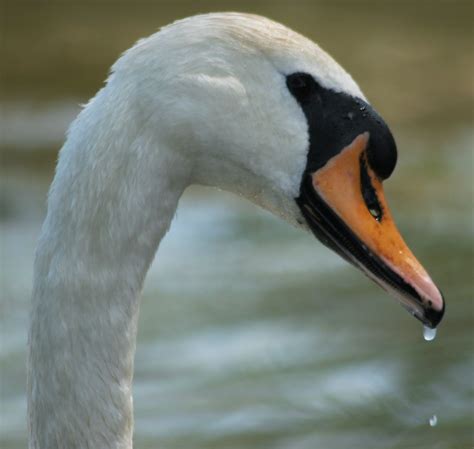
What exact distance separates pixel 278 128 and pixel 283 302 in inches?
140

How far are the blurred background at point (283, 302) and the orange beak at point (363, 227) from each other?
1.84 m

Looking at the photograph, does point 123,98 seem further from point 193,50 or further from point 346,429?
point 346,429

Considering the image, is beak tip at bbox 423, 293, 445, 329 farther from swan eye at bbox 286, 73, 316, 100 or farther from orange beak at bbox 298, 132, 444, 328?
swan eye at bbox 286, 73, 316, 100

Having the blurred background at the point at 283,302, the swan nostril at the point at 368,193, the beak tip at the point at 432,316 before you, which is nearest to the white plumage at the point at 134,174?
the swan nostril at the point at 368,193

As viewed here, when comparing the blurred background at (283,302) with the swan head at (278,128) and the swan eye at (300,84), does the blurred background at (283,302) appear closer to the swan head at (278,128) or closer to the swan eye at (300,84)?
the swan head at (278,128)

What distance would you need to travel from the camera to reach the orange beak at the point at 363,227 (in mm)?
3150

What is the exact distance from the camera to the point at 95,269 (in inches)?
124

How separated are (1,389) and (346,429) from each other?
145 cm

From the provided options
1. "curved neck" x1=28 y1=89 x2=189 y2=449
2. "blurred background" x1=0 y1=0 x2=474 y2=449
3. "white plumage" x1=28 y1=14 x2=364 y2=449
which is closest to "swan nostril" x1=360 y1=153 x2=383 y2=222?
"white plumage" x1=28 y1=14 x2=364 y2=449

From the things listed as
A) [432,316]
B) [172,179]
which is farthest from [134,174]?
[432,316]

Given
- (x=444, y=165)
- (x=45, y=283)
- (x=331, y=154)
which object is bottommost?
(x=45, y=283)

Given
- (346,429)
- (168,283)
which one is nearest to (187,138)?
(346,429)

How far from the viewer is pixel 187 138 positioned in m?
3.12

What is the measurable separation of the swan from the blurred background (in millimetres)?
1876
